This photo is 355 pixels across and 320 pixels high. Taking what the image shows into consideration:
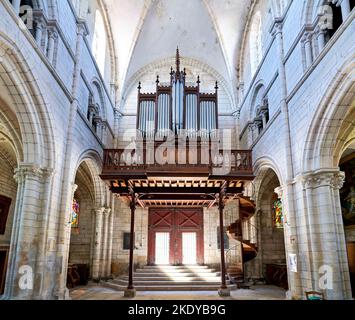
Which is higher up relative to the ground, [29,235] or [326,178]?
[326,178]

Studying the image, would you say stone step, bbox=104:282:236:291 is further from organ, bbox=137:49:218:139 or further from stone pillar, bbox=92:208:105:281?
organ, bbox=137:49:218:139

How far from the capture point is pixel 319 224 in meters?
7.12

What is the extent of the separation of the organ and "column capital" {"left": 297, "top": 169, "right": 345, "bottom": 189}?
586 centimetres

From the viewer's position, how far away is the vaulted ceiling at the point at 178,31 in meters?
14.4

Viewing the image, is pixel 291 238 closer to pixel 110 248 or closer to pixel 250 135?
pixel 250 135

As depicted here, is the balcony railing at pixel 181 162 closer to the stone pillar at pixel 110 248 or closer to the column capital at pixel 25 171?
the column capital at pixel 25 171

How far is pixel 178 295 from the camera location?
9.62 m

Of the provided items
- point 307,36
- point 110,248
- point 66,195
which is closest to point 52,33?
point 66,195

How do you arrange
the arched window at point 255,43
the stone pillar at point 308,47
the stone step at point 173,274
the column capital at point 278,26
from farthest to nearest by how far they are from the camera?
the arched window at point 255,43
the stone step at point 173,274
the column capital at point 278,26
the stone pillar at point 308,47

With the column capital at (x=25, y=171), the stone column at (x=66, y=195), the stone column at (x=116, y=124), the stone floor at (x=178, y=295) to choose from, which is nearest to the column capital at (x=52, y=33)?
the stone column at (x=66, y=195)

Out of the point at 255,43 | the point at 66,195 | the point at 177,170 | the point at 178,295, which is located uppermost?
the point at 255,43

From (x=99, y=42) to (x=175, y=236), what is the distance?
9.69 m

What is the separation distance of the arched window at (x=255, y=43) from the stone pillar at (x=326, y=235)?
25.0ft
